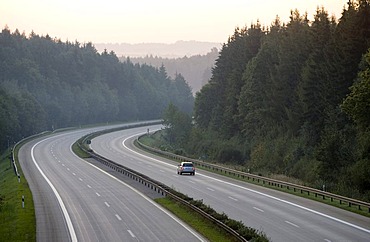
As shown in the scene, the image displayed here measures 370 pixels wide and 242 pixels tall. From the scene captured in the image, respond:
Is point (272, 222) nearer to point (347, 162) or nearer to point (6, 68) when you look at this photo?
point (347, 162)

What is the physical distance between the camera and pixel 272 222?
123 feet

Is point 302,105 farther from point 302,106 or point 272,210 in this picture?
point 272,210

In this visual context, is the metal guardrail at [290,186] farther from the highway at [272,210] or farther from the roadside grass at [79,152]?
the roadside grass at [79,152]

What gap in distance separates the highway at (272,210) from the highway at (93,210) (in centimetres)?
428

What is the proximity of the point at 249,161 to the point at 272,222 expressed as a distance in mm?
54760

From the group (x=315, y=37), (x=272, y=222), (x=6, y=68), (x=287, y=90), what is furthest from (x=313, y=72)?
(x=6, y=68)

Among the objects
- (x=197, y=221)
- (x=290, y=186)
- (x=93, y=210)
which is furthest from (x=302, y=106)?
(x=197, y=221)

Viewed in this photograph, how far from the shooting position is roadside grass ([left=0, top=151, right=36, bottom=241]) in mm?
34812

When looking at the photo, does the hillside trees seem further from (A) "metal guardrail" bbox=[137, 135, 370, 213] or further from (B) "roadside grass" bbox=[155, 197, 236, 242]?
(B) "roadside grass" bbox=[155, 197, 236, 242]

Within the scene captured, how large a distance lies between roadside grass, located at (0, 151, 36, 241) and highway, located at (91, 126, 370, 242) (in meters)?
11.6

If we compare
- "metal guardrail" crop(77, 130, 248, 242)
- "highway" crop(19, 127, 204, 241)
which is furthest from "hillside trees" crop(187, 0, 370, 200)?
"highway" crop(19, 127, 204, 241)

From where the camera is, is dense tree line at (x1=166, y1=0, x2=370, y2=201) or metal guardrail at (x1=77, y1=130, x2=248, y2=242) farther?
dense tree line at (x1=166, y1=0, x2=370, y2=201)

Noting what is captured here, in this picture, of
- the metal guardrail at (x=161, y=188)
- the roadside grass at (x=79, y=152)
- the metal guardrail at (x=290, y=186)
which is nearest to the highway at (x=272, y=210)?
the metal guardrail at (x=290, y=186)

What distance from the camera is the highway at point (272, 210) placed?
33688mm
